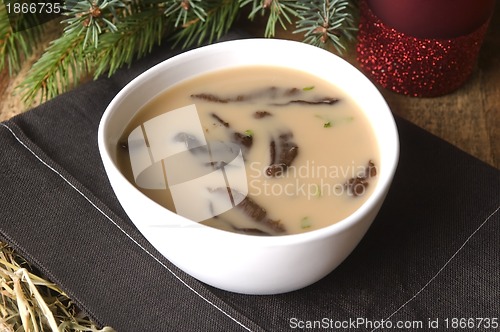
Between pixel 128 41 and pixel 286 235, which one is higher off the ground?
pixel 128 41

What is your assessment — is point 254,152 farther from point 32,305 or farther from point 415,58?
point 415,58

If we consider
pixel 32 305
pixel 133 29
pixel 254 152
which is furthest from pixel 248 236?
pixel 133 29

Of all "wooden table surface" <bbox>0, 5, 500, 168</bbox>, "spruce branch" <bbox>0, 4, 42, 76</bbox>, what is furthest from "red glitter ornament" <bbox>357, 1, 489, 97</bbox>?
"spruce branch" <bbox>0, 4, 42, 76</bbox>

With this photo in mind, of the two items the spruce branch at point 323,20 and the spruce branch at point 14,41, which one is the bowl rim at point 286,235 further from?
the spruce branch at point 14,41

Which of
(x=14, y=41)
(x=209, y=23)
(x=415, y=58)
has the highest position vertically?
(x=14, y=41)

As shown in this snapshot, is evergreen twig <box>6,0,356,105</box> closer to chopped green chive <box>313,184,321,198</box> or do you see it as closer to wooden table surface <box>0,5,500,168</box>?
wooden table surface <box>0,5,500,168</box>

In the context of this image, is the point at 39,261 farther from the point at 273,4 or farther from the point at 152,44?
the point at 273,4

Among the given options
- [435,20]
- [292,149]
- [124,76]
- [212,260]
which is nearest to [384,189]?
[292,149]
